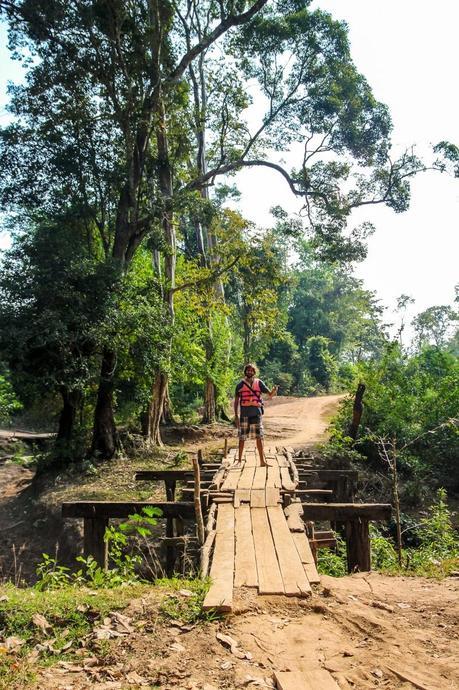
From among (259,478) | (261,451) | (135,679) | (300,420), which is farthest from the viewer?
(300,420)

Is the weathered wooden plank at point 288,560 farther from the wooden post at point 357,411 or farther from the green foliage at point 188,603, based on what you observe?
the wooden post at point 357,411

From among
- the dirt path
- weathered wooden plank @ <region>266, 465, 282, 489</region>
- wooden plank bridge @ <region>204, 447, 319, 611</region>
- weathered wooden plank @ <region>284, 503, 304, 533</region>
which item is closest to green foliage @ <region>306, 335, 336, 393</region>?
the dirt path

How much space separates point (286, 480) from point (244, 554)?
11.7 ft

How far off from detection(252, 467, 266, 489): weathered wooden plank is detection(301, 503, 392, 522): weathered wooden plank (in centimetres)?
85

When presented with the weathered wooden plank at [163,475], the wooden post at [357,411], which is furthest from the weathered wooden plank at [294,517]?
the wooden post at [357,411]

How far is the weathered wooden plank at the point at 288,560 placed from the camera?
4619mm

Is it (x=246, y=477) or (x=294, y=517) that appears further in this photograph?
(x=246, y=477)

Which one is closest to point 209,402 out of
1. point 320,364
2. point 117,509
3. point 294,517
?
point 117,509

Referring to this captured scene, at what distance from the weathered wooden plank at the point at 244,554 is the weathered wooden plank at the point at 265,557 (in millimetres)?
46

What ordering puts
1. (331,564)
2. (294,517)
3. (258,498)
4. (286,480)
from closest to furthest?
(294,517) < (258,498) < (286,480) < (331,564)

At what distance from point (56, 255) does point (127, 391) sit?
212 inches

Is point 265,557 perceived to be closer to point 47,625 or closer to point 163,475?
point 47,625

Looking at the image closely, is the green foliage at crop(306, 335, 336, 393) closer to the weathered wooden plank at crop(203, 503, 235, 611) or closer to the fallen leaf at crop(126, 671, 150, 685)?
the weathered wooden plank at crop(203, 503, 235, 611)

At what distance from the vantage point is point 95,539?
338 inches
